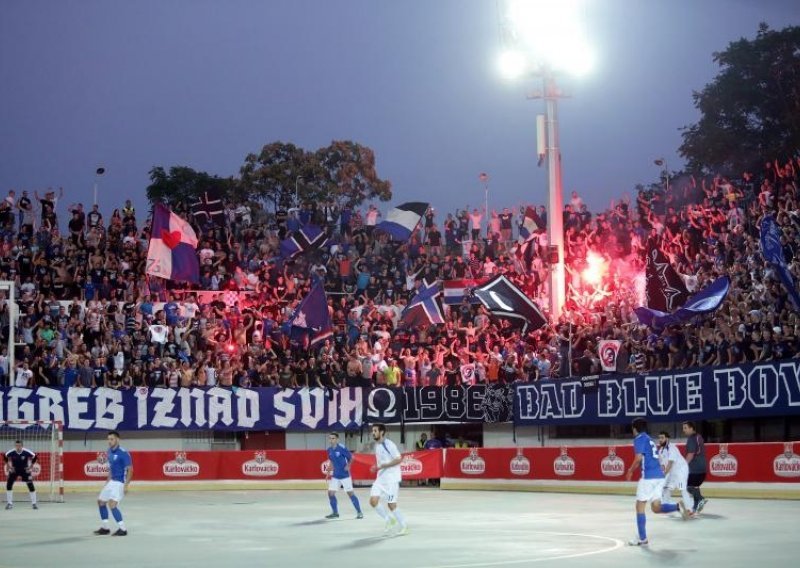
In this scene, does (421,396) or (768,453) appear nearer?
(768,453)

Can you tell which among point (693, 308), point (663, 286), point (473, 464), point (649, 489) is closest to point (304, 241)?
point (473, 464)

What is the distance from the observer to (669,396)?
115ft

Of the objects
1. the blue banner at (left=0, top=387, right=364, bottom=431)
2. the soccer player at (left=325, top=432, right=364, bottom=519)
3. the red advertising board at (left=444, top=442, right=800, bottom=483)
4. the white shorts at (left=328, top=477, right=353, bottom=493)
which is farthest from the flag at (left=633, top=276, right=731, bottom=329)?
the blue banner at (left=0, top=387, right=364, bottom=431)

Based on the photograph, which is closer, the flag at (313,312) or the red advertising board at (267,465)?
the red advertising board at (267,465)

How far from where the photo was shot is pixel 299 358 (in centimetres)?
4469

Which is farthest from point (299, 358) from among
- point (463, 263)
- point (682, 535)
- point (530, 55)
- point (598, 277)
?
point (682, 535)

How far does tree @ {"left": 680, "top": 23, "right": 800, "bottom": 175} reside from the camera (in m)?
65.2

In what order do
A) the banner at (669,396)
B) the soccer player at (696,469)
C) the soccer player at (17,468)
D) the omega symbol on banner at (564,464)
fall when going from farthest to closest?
the omega symbol on banner at (564,464) → the soccer player at (17,468) → the banner at (669,396) → the soccer player at (696,469)

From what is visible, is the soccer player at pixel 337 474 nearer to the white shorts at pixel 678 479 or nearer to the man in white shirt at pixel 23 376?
the white shorts at pixel 678 479

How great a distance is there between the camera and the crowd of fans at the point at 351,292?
129 feet

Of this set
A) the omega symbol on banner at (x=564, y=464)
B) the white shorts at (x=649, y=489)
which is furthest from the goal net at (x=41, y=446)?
the white shorts at (x=649, y=489)

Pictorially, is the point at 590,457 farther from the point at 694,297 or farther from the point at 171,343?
the point at 171,343

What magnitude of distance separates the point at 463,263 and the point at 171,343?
11.5 m

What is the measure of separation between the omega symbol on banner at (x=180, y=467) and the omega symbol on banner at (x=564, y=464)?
12572 millimetres
